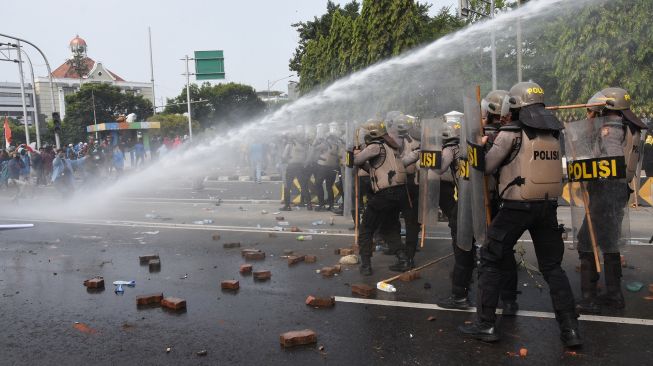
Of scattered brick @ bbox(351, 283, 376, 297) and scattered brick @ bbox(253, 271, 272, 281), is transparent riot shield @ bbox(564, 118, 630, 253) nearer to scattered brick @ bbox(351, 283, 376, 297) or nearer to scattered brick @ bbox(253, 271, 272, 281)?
scattered brick @ bbox(351, 283, 376, 297)

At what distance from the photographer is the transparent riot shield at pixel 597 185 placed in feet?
16.3

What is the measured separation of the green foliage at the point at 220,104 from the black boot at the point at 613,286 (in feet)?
216

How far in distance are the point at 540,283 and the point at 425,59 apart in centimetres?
871

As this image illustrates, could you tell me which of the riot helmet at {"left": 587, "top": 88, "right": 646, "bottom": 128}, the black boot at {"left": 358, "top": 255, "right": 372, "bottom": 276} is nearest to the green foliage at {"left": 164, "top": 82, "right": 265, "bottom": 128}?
the black boot at {"left": 358, "top": 255, "right": 372, "bottom": 276}

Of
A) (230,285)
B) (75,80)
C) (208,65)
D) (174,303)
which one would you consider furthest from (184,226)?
(75,80)

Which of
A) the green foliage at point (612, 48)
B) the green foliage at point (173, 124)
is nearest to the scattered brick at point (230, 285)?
the green foliage at point (612, 48)

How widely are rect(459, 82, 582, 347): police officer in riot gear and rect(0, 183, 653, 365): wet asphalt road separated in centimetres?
32

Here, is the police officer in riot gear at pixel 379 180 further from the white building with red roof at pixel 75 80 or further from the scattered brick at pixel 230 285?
the white building with red roof at pixel 75 80

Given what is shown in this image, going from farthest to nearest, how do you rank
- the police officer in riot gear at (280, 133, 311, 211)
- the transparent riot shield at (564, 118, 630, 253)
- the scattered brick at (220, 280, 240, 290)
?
the police officer in riot gear at (280, 133, 311, 211)
the scattered brick at (220, 280, 240, 290)
the transparent riot shield at (564, 118, 630, 253)

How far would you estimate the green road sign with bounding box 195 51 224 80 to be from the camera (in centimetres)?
2738

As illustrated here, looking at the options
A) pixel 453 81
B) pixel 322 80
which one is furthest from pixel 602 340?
pixel 322 80

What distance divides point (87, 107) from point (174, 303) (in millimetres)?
67287

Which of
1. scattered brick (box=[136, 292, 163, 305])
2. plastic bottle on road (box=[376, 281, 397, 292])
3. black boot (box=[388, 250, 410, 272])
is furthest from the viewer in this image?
black boot (box=[388, 250, 410, 272])

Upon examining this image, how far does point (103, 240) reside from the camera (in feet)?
31.6
